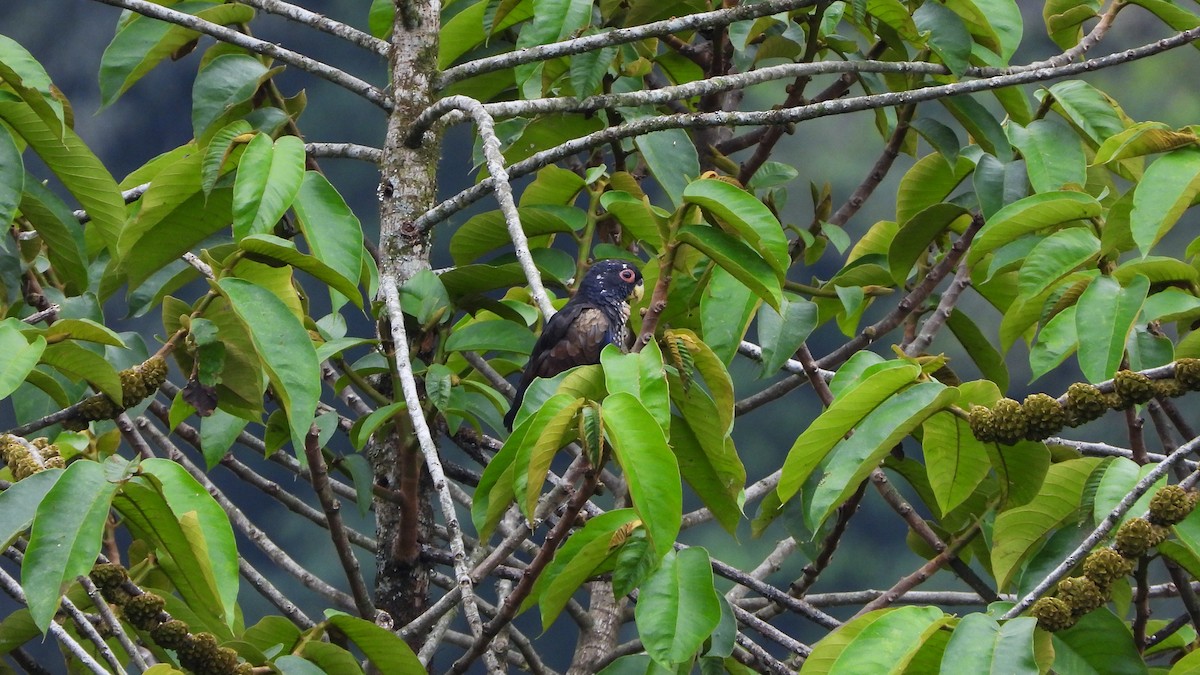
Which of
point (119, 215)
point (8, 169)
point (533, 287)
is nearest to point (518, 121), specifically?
point (119, 215)

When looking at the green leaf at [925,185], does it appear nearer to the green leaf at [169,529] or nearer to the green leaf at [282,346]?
the green leaf at [282,346]

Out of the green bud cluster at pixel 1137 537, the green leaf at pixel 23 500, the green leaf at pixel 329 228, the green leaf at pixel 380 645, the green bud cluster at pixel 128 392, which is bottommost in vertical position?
the green leaf at pixel 380 645

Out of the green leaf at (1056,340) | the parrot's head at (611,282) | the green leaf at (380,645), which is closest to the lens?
the green leaf at (380,645)

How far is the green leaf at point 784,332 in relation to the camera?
158 cm

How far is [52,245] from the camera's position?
5.05ft

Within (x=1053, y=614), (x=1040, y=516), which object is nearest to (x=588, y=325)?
(x=1040, y=516)

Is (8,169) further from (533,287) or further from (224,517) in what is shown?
(533,287)

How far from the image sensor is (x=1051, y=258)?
139cm

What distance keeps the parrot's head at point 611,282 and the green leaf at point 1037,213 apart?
1.00 meters

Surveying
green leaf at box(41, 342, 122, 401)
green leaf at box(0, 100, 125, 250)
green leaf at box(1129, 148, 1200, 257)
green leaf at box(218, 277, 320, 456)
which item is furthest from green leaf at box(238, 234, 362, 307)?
green leaf at box(1129, 148, 1200, 257)

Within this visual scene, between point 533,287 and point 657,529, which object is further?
point 533,287

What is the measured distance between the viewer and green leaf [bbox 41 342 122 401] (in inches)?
44.3

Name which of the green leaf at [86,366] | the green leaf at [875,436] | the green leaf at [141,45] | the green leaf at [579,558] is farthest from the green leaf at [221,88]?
the green leaf at [875,436]

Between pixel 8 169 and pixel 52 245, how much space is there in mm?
219
